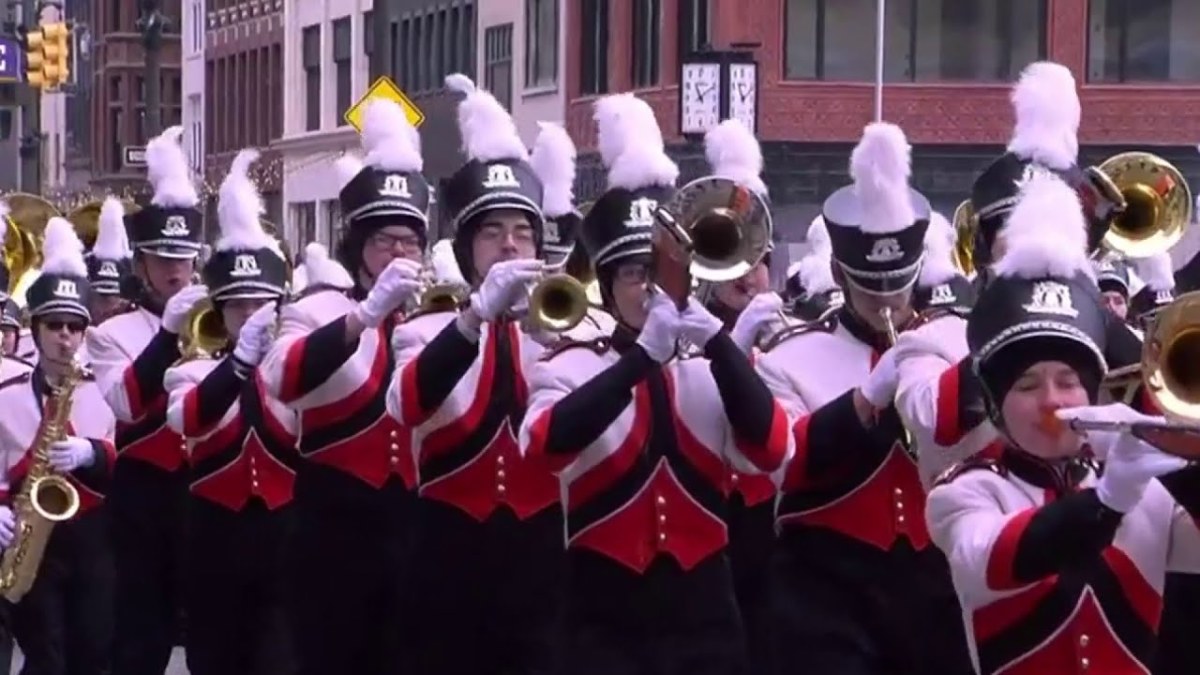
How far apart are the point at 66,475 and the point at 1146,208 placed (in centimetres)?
514

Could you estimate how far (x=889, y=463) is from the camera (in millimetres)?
9344

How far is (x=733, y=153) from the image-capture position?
426 inches

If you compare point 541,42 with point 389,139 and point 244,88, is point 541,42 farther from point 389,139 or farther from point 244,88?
point 389,139

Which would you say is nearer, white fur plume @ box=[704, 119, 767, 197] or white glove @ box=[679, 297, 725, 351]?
white glove @ box=[679, 297, 725, 351]

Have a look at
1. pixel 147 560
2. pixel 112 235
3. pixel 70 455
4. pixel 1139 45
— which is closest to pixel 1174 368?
pixel 147 560

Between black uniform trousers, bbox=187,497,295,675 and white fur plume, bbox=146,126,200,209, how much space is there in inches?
74.7

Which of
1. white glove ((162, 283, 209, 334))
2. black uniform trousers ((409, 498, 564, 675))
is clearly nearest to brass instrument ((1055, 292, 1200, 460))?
black uniform trousers ((409, 498, 564, 675))

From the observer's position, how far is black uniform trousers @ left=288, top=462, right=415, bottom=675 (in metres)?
11.6

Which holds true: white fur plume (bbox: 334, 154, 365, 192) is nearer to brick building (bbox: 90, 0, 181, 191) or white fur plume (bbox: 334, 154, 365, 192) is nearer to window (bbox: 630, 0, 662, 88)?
window (bbox: 630, 0, 662, 88)

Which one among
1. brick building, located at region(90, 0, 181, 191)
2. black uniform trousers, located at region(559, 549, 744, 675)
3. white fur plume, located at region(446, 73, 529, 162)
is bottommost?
brick building, located at region(90, 0, 181, 191)

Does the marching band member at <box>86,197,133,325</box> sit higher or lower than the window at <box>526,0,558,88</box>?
higher

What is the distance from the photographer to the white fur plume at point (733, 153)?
10773mm

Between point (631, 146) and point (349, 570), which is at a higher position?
point (631, 146)

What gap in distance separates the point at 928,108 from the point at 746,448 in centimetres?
3362
